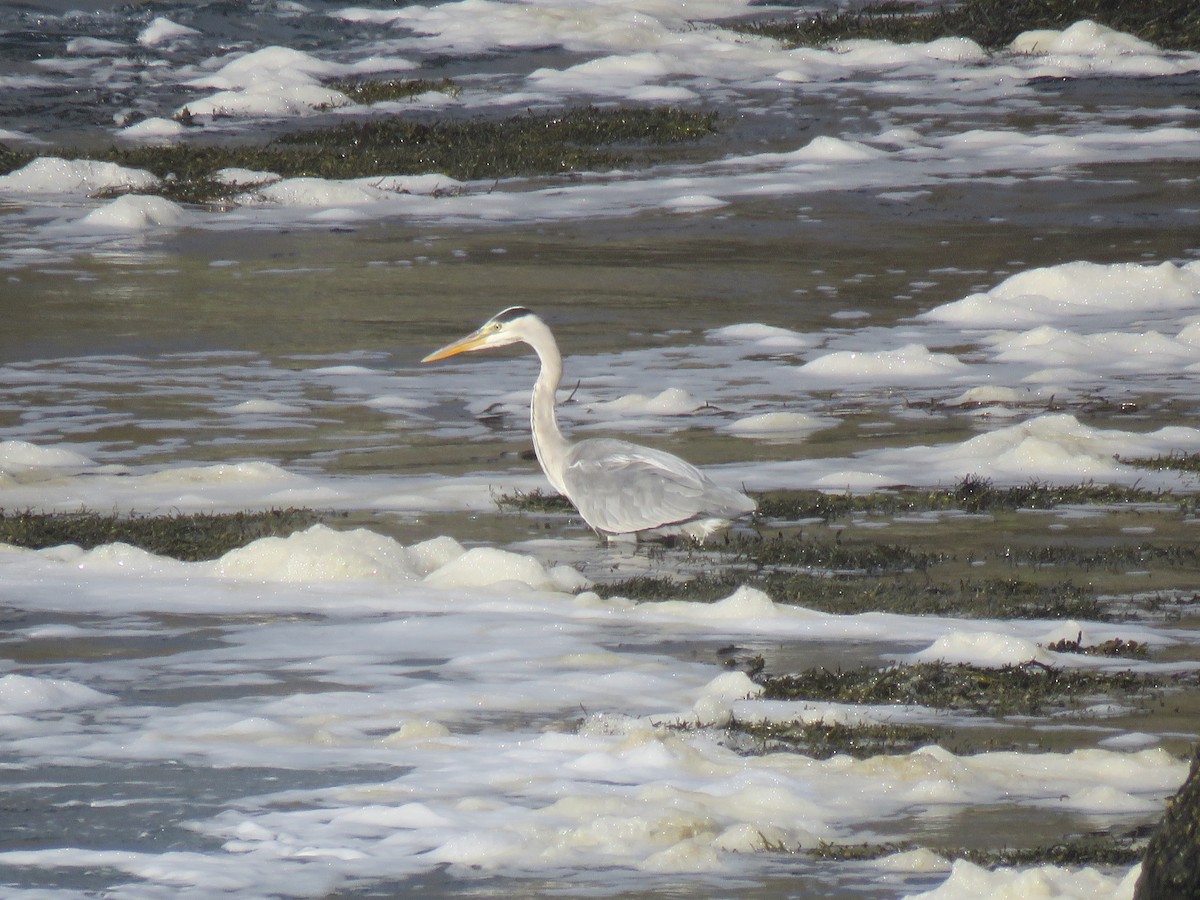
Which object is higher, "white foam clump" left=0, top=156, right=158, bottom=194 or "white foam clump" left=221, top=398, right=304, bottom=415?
"white foam clump" left=0, top=156, right=158, bottom=194

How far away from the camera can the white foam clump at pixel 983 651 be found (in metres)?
6.65

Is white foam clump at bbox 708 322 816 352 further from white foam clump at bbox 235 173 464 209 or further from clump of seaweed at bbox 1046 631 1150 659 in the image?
white foam clump at bbox 235 173 464 209

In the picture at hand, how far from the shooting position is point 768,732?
5953 mm

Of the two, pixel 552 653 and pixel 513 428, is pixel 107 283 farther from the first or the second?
pixel 552 653

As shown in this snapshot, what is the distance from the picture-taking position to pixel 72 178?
22375 millimetres

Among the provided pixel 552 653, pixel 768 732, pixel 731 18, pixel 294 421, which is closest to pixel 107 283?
pixel 294 421

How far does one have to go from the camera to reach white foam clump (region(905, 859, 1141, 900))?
429cm

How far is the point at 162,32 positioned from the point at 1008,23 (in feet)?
45.0

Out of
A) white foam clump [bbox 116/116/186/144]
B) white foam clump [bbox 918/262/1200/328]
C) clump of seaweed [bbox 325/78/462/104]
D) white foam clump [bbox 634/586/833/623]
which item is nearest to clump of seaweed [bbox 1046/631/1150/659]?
white foam clump [bbox 634/586/833/623]

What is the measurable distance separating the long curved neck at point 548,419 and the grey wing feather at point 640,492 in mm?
200

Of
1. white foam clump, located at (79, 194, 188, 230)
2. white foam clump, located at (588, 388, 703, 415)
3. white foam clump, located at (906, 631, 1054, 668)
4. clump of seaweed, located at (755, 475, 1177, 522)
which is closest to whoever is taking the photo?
white foam clump, located at (906, 631, 1054, 668)

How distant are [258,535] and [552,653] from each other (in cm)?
241

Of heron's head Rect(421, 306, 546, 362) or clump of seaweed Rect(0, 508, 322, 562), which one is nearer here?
clump of seaweed Rect(0, 508, 322, 562)

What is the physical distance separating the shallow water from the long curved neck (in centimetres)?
31
